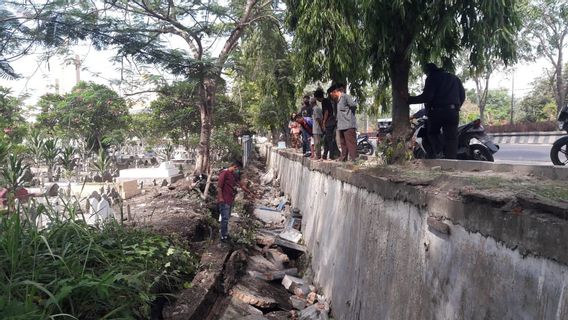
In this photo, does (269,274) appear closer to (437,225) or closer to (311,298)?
(311,298)

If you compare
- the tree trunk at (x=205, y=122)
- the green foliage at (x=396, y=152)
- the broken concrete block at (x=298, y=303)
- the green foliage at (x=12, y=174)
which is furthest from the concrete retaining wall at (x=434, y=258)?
the tree trunk at (x=205, y=122)

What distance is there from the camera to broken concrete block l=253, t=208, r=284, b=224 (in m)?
12.3

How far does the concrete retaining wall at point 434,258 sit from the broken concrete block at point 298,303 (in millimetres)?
409

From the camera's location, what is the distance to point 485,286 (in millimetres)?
2523

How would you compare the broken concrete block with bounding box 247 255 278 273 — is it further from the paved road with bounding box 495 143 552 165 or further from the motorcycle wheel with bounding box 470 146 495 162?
the paved road with bounding box 495 143 552 165

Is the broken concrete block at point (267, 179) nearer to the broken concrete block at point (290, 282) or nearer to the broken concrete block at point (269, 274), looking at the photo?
the broken concrete block at point (269, 274)

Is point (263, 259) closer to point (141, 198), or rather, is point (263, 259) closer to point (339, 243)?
point (339, 243)

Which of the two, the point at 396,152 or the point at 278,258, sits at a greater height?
the point at 396,152

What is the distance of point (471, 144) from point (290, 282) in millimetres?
3571

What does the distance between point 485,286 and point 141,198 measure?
11282mm

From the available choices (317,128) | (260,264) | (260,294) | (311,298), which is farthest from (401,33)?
(260,264)

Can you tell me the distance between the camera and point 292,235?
32.1 ft

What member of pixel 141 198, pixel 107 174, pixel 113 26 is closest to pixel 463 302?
pixel 113 26

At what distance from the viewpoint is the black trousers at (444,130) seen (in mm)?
5824
